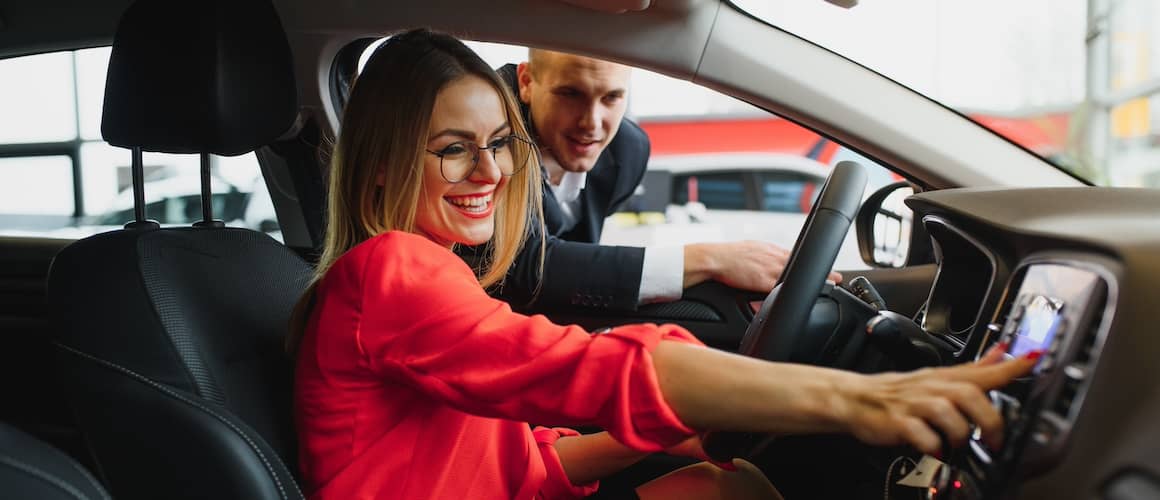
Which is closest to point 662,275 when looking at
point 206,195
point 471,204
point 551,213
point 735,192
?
point 551,213

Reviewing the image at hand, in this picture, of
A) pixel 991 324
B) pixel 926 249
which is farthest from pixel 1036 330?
pixel 926 249

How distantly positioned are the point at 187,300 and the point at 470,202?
359 mm

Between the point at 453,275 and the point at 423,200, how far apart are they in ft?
0.77

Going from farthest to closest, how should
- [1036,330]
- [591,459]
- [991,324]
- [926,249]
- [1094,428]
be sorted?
[926,249] → [591,459] → [991,324] → [1036,330] → [1094,428]

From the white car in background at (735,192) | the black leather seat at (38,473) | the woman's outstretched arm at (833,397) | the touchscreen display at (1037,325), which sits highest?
the touchscreen display at (1037,325)

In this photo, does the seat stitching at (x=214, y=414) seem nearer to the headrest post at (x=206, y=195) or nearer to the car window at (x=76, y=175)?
the headrest post at (x=206, y=195)

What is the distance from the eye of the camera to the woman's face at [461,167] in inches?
47.3

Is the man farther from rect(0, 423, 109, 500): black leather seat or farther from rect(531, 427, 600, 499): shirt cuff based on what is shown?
rect(0, 423, 109, 500): black leather seat

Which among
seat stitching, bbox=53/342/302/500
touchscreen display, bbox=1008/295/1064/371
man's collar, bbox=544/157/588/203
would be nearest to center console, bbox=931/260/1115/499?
touchscreen display, bbox=1008/295/1064/371

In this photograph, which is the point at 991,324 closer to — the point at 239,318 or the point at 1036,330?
the point at 1036,330

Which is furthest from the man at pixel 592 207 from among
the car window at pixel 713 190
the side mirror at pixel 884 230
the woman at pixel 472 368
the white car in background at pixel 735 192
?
the car window at pixel 713 190

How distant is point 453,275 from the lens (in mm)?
1004

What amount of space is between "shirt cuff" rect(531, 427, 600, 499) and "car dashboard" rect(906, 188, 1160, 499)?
0.55 meters

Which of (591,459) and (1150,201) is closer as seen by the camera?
(1150,201)
